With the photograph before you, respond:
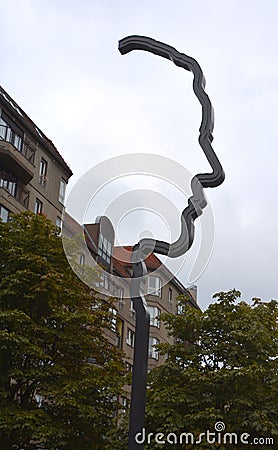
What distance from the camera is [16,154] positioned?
2967 cm

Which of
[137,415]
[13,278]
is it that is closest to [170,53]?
[137,415]

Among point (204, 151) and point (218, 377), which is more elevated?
point (218, 377)

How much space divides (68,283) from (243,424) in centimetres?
588

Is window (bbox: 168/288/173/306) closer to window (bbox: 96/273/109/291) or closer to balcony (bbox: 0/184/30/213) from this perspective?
balcony (bbox: 0/184/30/213)

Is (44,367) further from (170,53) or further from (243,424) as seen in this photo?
(170,53)

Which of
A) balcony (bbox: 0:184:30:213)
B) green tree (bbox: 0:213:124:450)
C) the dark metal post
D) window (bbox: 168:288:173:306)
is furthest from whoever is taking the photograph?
window (bbox: 168:288:173:306)

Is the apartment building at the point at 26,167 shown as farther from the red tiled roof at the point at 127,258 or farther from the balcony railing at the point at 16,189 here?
the red tiled roof at the point at 127,258

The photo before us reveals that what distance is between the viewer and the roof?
98.7ft

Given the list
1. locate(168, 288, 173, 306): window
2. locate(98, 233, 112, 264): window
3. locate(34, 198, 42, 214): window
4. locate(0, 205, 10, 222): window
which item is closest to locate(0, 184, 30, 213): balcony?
locate(0, 205, 10, 222): window

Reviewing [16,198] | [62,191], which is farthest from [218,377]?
[62,191]

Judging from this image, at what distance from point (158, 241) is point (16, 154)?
2574 centimetres

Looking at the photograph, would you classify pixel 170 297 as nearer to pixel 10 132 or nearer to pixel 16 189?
pixel 16 189

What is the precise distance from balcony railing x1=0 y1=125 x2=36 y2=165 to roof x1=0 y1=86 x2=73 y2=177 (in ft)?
1.96

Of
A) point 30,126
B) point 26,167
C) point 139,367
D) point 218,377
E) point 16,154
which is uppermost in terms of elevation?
point 30,126
